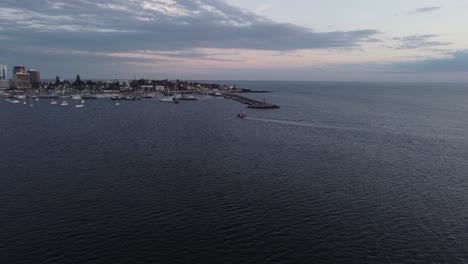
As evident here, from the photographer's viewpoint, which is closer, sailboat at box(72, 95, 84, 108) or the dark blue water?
the dark blue water

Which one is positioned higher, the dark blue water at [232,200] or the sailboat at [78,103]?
the sailboat at [78,103]

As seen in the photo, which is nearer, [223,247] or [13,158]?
[223,247]

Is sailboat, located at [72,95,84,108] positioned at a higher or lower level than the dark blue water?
higher

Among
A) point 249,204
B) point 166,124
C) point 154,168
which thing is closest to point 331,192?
point 249,204

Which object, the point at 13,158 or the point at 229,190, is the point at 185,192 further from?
the point at 13,158

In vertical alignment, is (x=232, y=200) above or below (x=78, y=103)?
below

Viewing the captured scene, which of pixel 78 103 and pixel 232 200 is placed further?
pixel 78 103

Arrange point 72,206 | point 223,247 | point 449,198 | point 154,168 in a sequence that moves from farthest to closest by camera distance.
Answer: point 154,168, point 449,198, point 72,206, point 223,247

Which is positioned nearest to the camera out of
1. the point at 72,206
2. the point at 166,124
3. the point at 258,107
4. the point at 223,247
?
the point at 223,247
